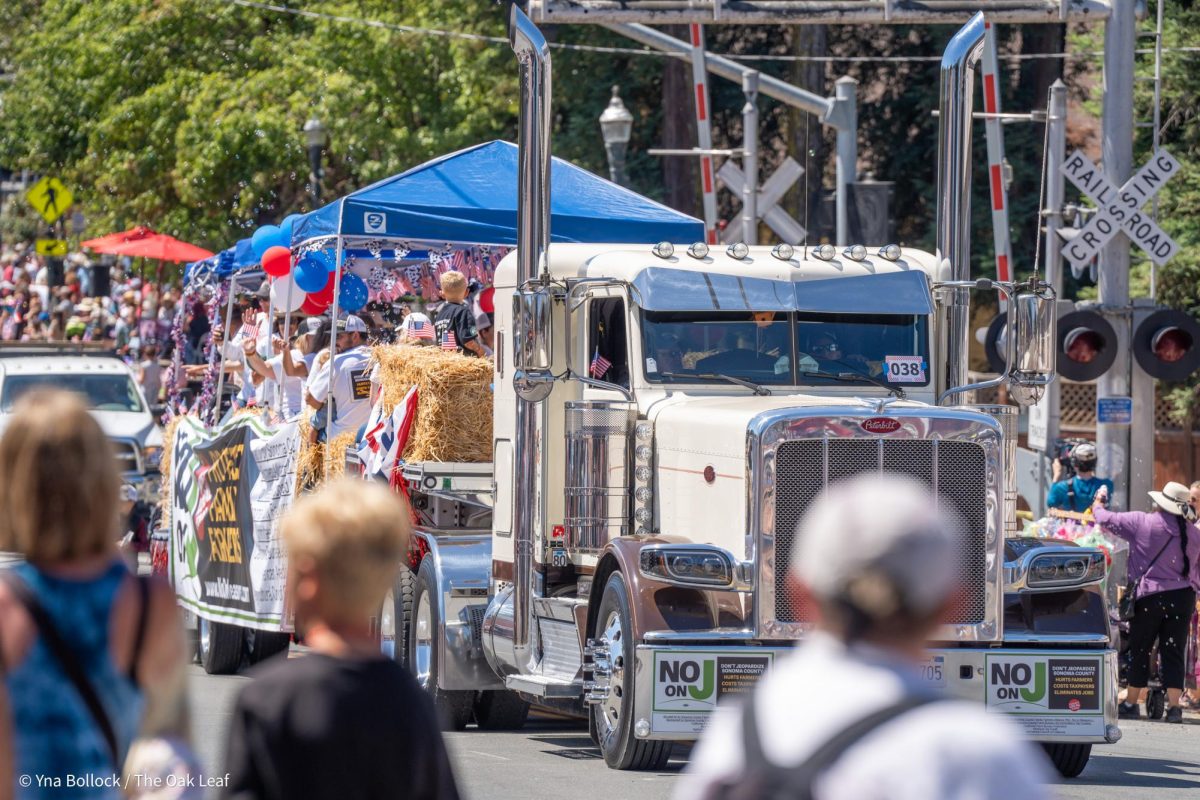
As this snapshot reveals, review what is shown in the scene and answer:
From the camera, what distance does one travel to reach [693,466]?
10812 mm

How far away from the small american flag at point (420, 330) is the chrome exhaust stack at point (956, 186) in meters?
3.80

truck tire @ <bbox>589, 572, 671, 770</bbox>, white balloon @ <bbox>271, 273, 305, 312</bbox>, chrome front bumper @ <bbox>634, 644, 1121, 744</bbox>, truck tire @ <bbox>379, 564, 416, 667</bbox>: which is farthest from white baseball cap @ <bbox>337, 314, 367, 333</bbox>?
chrome front bumper @ <bbox>634, 644, 1121, 744</bbox>

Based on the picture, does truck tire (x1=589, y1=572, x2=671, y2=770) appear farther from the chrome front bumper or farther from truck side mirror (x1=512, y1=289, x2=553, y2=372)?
truck side mirror (x1=512, y1=289, x2=553, y2=372)

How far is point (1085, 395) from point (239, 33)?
66.4 feet

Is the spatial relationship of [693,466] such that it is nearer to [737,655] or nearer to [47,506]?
[737,655]

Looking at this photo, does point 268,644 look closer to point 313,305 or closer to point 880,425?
point 313,305

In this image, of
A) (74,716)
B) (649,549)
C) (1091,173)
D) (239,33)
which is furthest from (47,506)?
(239,33)

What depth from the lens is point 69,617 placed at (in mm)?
4121

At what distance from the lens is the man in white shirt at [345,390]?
14.0 metres

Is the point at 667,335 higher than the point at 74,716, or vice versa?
the point at 667,335

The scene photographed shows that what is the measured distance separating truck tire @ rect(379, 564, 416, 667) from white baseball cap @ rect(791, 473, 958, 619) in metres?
9.58

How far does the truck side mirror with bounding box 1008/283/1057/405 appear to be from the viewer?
1097 cm

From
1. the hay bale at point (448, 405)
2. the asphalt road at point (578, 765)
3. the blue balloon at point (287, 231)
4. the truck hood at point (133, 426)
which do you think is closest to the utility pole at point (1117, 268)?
the asphalt road at point (578, 765)

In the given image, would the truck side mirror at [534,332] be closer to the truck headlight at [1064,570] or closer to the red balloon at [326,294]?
the truck headlight at [1064,570]
